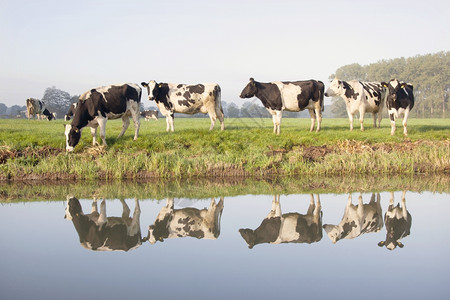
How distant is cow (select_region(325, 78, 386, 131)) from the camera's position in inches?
818

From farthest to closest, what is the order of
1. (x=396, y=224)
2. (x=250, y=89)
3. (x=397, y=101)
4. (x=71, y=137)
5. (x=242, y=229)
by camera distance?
(x=250, y=89)
(x=397, y=101)
(x=71, y=137)
(x=396, y=224)
(x=242, y=229)

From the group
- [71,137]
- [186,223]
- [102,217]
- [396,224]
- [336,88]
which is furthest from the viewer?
[336,88]

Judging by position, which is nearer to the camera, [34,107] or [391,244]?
[391,244]

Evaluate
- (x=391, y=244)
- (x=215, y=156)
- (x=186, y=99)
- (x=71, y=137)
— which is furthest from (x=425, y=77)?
(x=391, y=244)

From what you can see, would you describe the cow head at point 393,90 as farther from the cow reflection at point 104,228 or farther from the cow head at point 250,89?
the cow reflection at point 104,228

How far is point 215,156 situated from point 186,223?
6.21m

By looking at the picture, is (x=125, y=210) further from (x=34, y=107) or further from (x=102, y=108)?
(x=34, y=107)

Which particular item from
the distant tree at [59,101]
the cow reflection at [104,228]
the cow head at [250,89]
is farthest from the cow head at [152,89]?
the distant tree at [59,101]

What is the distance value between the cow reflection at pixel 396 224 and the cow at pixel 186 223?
3.06 metres

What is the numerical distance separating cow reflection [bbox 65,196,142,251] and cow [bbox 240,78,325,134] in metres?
10.1

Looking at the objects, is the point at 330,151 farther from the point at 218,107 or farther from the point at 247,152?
the point at 218,107

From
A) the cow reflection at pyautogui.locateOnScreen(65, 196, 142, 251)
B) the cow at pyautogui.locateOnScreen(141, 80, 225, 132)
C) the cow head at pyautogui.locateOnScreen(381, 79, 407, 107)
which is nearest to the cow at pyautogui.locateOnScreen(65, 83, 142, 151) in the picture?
the cow at pyautogui.locateOnScreen(141, 80, 225, 132)

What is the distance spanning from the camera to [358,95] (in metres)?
20.8

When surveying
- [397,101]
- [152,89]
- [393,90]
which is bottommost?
[397,101]
